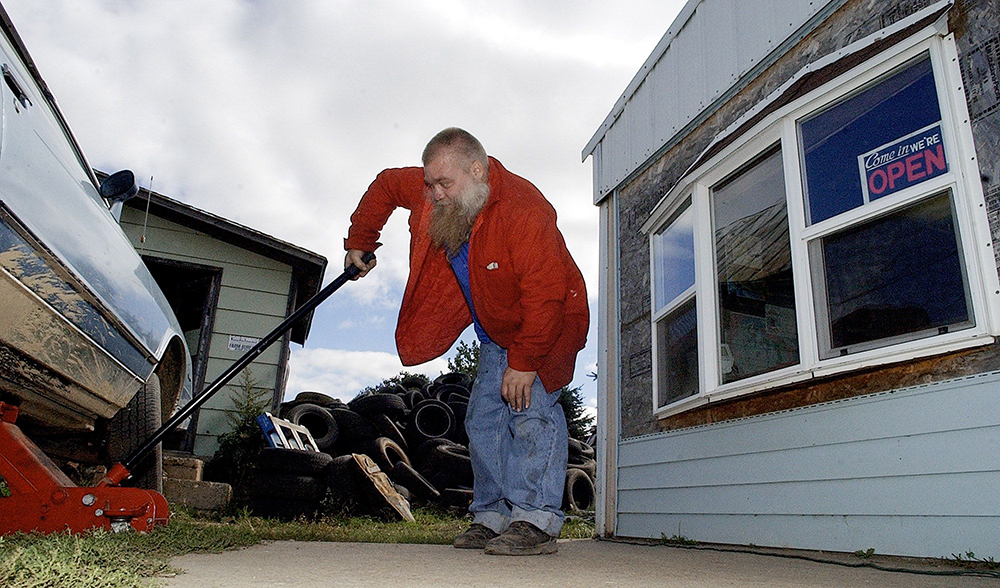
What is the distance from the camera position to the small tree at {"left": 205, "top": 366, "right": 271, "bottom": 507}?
284 inches

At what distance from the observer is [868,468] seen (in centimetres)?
271

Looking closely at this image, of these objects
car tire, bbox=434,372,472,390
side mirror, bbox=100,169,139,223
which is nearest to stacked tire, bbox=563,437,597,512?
car tire, bbox=434,372,472,390

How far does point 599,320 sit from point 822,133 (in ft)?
7.43

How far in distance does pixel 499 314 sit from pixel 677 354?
1663 mm

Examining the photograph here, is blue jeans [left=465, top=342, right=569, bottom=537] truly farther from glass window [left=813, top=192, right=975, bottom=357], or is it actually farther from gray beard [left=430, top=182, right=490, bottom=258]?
glass window [left=813, top=192, right=975, bottom=357]

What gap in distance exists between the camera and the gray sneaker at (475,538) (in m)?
2.80

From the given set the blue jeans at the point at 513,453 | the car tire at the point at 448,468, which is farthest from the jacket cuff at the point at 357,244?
the car tire at the point at 448,468

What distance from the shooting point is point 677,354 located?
4102 mm

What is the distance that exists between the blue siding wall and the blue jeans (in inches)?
42.2

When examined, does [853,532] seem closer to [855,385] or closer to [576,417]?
[855,385]

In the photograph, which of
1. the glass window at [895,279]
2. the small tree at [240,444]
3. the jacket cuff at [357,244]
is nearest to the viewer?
the glass window at [895,279]

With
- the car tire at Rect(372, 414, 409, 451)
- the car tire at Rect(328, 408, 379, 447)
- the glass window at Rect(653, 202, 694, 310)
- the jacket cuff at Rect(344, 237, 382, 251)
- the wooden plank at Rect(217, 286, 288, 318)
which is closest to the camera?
the jacket cuff at Rect(344, 237, 382, 251)

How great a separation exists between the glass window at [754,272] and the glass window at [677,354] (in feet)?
1.08

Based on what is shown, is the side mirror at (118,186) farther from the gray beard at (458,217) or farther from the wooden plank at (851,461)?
the wooden plank at (851,461)
